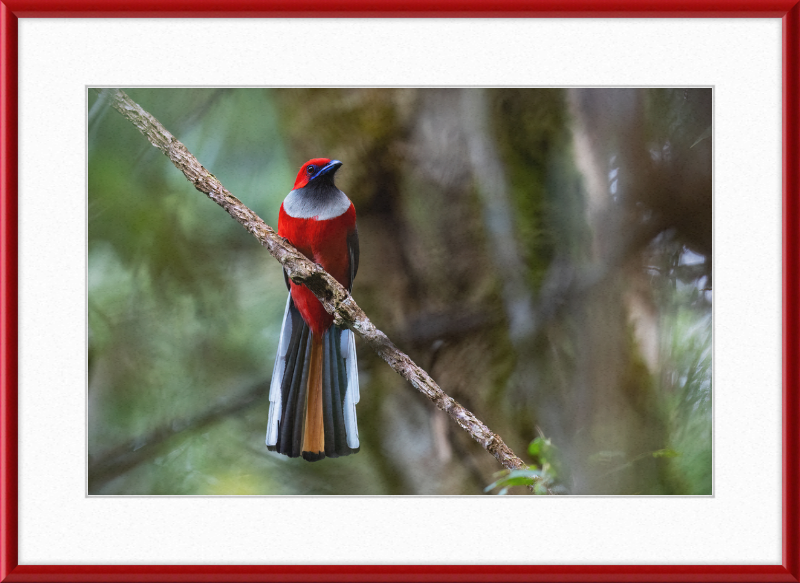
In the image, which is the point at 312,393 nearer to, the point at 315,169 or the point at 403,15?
the point at 315,169

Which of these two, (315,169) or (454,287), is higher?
(315,169)

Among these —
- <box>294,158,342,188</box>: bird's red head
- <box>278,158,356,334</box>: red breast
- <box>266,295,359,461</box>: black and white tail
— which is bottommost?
<box>266,295,359,461</box>: black and white tail

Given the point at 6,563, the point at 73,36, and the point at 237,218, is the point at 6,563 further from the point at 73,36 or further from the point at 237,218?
the point at 73,36

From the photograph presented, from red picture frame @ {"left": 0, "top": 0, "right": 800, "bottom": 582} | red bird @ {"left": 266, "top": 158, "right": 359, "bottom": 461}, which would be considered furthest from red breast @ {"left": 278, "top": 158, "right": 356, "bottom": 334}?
red picture frame @ {"left": 0, "top": 0, "right": 800, "bottom": 582}

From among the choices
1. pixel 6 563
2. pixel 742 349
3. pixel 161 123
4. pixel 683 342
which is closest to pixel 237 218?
pixel 161 123

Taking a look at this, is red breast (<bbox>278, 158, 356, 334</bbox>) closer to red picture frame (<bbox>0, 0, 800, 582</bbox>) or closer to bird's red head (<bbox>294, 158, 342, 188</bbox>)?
bird's red head (<bbox>294, 158, 342, 188</bbox>)

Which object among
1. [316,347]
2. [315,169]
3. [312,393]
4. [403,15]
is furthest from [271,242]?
[403,15]

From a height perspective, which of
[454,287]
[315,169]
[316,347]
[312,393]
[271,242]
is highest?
[315,169]
